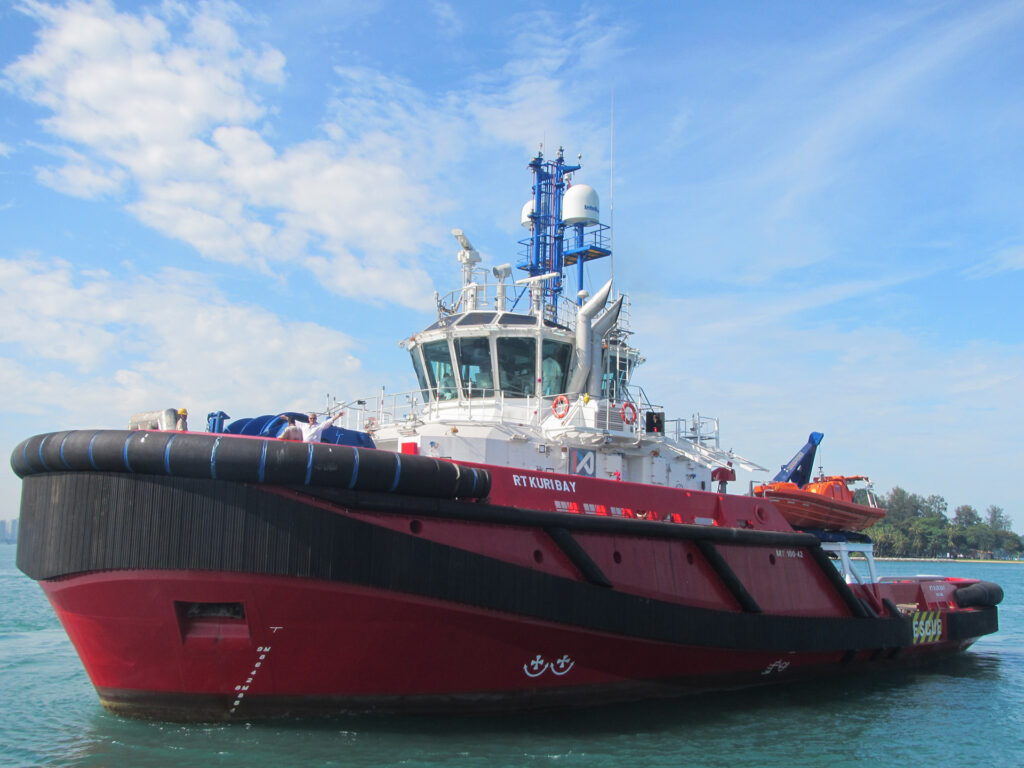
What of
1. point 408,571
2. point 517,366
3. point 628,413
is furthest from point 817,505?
point 408,571

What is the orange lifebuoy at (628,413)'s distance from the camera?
34.1ft

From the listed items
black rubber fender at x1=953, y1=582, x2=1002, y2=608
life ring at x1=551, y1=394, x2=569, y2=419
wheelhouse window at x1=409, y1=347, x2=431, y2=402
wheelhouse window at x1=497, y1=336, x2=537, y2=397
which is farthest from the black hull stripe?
black rubber fender at x1=953, y1=582, x2=1002, y2=608

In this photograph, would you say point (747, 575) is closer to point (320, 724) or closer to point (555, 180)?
point (320, 724)

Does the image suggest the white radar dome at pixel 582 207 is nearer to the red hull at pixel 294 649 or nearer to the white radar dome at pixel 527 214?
the white radar dome at pixel 527 214

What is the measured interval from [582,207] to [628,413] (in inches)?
260

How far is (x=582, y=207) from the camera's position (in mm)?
15922

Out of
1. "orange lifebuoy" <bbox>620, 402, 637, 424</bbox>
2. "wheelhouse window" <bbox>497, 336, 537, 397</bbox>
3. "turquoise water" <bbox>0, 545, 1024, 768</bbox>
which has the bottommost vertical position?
"turquoise water" <bbox>0, 545, 1024, 768</bbox>

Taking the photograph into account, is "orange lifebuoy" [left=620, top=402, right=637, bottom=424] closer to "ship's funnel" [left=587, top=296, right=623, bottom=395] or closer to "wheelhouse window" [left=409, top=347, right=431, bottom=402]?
"ship's funnel" [left=587, top=296, right=623, bottom=395]

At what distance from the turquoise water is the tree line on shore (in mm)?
64470

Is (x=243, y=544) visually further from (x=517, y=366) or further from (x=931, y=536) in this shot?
(x=931, y=536)

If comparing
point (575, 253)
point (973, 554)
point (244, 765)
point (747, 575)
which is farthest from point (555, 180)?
point (973, 554)

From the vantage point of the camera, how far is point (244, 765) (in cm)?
640

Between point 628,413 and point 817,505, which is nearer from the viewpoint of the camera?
point 628,413

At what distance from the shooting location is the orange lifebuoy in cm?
1041
